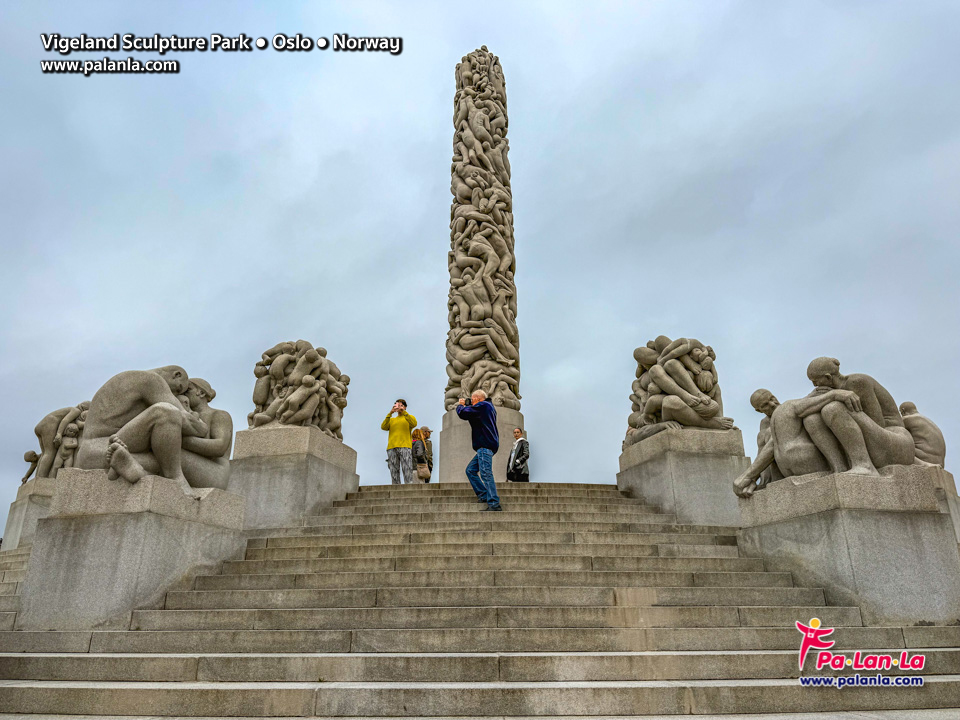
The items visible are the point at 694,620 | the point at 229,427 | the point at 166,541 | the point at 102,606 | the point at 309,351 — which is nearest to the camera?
the point at 694,620

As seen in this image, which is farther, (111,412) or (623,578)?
(111,412)

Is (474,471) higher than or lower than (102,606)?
higher

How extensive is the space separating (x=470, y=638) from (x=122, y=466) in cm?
348

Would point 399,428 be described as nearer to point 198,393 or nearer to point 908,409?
point 198,393

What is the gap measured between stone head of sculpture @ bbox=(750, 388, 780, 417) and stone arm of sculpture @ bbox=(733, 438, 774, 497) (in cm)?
126

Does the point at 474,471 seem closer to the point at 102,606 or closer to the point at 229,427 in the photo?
the point at 229,427

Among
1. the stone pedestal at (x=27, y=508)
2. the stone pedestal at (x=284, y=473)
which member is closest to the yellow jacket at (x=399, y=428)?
the stone pedestal at (x=284, y=473)

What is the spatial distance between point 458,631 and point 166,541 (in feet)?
9.66

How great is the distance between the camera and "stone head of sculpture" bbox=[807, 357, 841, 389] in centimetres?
595

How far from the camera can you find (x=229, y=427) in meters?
6.68

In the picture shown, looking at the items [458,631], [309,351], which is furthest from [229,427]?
[458,631]

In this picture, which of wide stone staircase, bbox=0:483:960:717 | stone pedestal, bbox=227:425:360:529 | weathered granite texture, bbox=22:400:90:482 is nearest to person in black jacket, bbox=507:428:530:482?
stone pedestal, bbox=227:425:360:529

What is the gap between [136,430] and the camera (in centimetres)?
575

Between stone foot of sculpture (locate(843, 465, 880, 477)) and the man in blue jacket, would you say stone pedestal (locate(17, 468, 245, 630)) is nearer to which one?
the man in blue jacket
